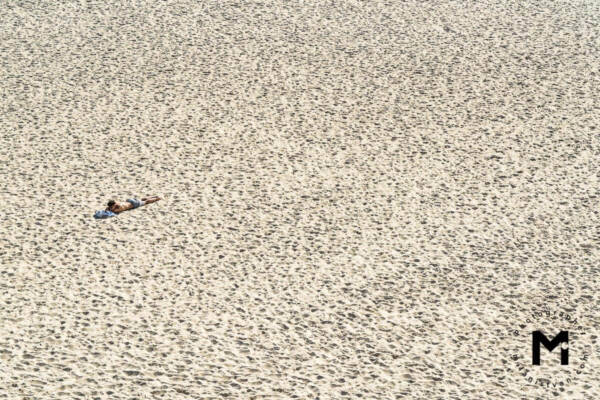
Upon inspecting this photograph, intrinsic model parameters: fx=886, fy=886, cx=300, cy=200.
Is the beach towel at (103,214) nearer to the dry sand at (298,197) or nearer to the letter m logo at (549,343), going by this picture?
the dry sand at (298,197)

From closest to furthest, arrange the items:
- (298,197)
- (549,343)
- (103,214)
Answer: (549,343) → (103,214) → (298,197)

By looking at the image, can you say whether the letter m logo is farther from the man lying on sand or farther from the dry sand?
the man lying on sand

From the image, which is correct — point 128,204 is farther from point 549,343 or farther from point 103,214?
point 549,343

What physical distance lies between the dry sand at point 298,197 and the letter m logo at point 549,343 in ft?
0.12

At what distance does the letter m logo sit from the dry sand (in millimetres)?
36

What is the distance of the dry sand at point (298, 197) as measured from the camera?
9.82 feet

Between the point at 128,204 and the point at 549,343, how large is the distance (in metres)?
1.88

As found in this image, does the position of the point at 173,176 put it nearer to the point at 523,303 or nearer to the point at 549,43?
the point at 523,303

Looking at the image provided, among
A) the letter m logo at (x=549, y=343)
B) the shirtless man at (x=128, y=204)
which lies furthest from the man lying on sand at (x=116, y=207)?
the letter m logo at (x=549, y=343)

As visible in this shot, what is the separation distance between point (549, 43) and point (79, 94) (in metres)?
3.00

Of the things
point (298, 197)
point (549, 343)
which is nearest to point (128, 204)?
point (298, 197)

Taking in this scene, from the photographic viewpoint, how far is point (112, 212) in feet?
12.7

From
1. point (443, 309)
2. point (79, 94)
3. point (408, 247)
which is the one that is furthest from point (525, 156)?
point (79, 94)

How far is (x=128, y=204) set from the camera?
3908 millimetres
